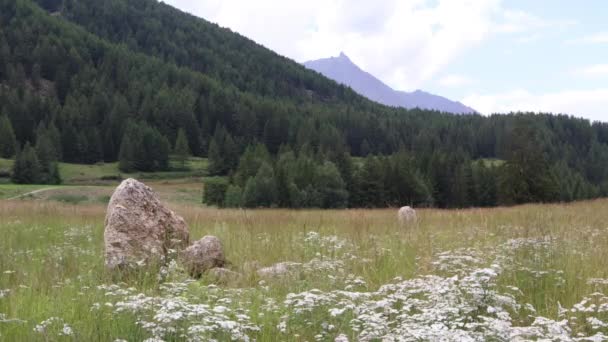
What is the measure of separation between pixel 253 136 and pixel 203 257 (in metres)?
130

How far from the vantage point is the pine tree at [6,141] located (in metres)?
89.2

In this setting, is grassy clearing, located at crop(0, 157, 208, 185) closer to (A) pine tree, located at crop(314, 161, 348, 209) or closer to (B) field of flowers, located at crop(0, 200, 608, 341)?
(A) pine tree, located at crop(314, 161, 348, 209)

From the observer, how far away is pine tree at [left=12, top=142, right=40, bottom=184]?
242 ft

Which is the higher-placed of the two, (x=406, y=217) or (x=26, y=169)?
(x=26, y=169)

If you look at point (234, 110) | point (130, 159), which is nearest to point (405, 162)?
point (130, 159)

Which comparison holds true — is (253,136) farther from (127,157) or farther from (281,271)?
(281,271)

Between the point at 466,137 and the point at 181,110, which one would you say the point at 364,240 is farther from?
the point at 466,137

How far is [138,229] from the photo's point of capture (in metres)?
7.57

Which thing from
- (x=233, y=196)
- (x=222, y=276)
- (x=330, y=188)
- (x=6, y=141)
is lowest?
(x=233, y=196)

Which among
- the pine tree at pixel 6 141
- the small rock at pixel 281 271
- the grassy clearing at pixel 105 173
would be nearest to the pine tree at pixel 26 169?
the grassy clearing at pixel 105 173

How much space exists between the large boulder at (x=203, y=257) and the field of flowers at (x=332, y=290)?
43cm

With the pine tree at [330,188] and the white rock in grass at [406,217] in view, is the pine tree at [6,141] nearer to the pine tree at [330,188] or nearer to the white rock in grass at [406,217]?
the pine tree at [330,188]

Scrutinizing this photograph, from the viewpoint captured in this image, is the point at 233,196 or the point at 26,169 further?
the point at 26,169

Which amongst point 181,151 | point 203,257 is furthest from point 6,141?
point 203,257
